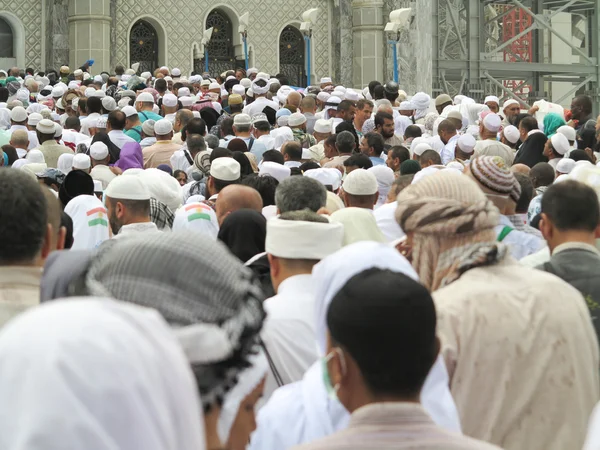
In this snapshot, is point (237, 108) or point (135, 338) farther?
point (237, 108)

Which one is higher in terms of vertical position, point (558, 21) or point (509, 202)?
point (558, 21)

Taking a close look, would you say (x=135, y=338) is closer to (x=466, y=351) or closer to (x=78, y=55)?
(x=466, y=351)

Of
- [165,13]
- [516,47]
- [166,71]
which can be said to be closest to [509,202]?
[166,71]

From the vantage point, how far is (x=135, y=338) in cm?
150

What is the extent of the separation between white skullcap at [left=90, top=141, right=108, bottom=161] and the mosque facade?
14655 millimetres

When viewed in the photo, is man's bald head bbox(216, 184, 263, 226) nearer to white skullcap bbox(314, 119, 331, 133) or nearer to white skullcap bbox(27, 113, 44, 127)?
white skullcap bbox(314, 119, 331, 133)

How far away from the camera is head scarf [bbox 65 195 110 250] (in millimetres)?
6145

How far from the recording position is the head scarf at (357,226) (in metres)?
4.82

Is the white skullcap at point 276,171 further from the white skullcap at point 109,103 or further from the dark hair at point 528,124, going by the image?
the white skullcap at point 109,103

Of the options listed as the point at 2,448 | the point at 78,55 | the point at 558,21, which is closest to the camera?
the point at 2,448

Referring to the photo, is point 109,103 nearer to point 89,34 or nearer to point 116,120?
point 116,120

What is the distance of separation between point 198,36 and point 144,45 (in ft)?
4.45

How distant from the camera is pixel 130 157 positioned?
1033cm

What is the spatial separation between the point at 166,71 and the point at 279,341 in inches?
655
